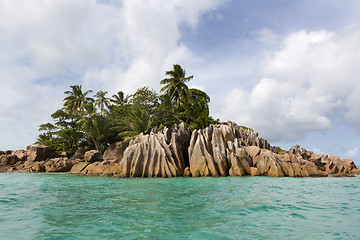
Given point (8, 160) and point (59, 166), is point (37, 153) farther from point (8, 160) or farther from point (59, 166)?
point (59, 166)

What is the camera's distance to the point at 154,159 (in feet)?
71.4

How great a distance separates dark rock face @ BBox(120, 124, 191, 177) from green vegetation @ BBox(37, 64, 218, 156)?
970 cm

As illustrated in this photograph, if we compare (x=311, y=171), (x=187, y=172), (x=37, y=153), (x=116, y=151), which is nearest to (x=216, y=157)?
(x=187, y=172)

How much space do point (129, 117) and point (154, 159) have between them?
46.3 feet

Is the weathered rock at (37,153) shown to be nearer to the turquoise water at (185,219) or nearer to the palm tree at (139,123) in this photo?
the palm tree at (139,123)

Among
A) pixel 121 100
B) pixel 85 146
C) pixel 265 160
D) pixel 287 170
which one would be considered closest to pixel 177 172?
pixel 265 160

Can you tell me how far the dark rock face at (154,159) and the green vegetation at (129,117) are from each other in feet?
31.8

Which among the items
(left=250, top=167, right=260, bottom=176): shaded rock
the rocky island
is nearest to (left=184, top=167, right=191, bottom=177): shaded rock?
the rocky island

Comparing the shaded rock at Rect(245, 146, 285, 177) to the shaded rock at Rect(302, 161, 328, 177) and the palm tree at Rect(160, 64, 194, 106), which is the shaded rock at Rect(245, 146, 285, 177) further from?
the palm tree at Rect(160, 64, 194, 106)

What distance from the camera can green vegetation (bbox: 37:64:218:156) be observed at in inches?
1387

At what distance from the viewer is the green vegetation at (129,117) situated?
35.2m

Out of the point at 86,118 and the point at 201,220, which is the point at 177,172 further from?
the point at 86,118

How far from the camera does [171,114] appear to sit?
37.7 m

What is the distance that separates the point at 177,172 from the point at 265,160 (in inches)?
330
